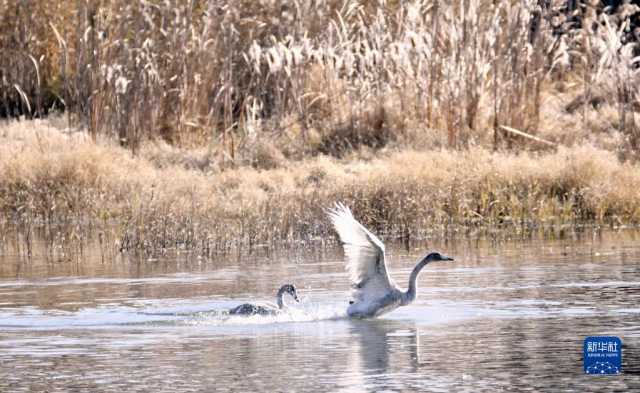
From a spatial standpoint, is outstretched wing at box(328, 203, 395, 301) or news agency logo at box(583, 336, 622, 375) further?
outstretched wing at box(328, 203, 395, 301)

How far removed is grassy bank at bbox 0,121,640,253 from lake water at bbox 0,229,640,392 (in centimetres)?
97

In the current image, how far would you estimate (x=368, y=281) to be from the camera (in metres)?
12.6

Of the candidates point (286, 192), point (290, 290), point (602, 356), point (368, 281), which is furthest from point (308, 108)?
point (602, 356)

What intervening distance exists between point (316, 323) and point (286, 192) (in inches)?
319

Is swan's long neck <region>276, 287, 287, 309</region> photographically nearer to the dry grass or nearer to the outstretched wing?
the outstretched wing

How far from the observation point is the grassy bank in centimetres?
1831

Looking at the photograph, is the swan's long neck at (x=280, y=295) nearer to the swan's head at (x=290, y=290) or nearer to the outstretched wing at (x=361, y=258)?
the swan's head at (x=290, y=290)

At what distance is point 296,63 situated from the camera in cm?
2345

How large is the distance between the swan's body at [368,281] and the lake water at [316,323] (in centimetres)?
14

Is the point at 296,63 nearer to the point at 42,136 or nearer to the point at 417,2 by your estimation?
the point at 417,2

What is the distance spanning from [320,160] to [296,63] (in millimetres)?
1729

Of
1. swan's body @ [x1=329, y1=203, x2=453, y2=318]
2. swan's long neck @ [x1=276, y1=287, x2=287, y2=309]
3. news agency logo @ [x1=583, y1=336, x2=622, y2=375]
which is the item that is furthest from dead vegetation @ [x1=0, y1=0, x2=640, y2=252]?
news agency logo @ [x1=583, y1=336, x2=622, y2=375]

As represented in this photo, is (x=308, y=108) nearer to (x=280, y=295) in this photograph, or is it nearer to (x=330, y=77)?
(x=330, y=77)

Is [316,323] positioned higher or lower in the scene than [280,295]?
lower
